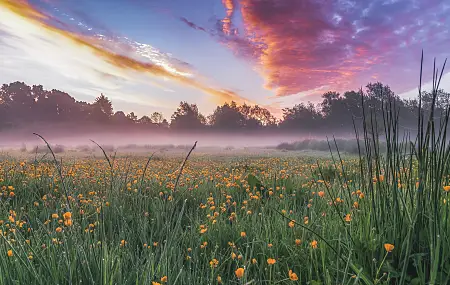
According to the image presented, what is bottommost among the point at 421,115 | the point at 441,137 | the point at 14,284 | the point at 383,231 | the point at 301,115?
the point at 14,284

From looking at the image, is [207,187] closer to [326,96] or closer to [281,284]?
[281,284]

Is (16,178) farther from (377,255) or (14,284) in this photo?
(377,255)

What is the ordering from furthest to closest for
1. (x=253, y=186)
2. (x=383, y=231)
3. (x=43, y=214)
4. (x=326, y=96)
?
(x=326, y=96) < (x=253, y=186) < (x=43, y=214) < (x=383, y=231)

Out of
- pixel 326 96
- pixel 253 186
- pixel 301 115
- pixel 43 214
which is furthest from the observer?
pixel 301 115

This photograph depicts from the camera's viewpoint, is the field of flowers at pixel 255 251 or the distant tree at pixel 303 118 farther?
the distant tree at pixel 303 118

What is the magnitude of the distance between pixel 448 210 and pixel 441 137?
685mm

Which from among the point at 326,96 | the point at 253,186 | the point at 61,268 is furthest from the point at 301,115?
the point at 61,268

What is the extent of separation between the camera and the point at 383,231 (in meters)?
2.49

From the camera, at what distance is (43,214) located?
14.8 feet

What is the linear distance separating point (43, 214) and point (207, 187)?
2772 millimetres

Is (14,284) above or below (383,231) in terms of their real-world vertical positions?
below

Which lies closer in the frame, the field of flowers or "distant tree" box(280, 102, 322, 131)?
the field of flowers

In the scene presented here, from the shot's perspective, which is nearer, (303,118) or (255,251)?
(255,251)

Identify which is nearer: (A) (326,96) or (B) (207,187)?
(B) (207,187)
